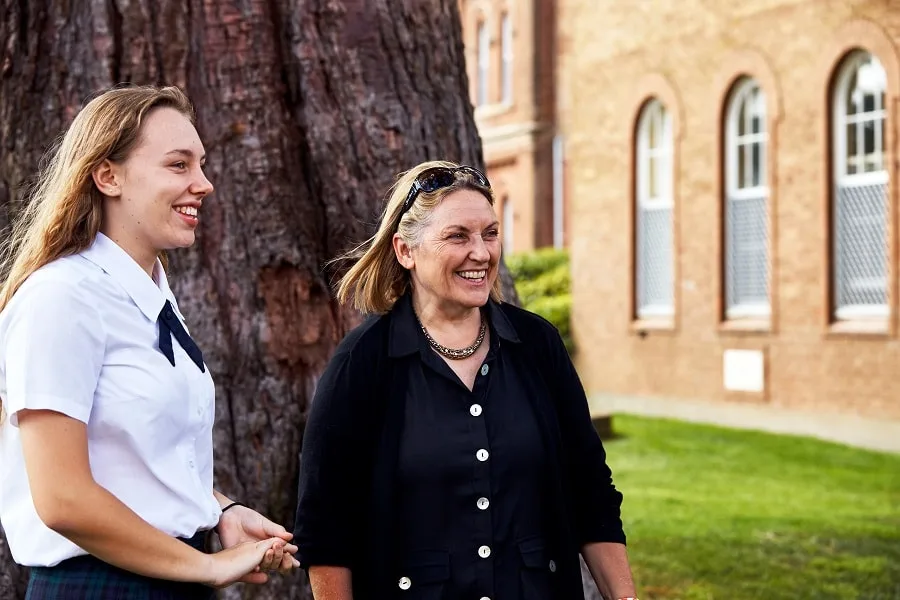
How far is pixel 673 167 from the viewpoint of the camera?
19.6 m

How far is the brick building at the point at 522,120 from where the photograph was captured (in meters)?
29.4

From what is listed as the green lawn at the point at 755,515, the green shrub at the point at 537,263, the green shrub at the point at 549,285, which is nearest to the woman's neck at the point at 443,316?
the green lawn at the point at 755,515

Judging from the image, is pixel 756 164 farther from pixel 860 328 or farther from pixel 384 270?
pixel 384 270

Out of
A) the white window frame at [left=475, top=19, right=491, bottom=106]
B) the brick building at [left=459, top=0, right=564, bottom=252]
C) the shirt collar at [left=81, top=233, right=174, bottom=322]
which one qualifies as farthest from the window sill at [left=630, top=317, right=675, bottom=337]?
the shirt collar at [left=81, top=233, right=174, bottom=322]

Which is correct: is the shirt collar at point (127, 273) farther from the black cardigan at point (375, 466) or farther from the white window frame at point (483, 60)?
the white window frame at point (483, 60)

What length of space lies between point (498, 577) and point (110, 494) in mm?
1145

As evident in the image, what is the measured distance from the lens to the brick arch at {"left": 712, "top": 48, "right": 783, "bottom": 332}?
57.3 feet

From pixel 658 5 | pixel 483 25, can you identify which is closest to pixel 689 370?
pixel 658 5

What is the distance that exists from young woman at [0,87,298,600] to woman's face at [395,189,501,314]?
2.68ft

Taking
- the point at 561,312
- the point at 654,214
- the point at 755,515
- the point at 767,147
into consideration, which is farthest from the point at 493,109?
the point at 755,515

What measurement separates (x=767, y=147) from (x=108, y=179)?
15819 mm

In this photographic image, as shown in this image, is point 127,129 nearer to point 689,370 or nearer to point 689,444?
point 689,444

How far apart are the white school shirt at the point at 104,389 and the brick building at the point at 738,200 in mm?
14112

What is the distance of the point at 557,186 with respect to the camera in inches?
1159
